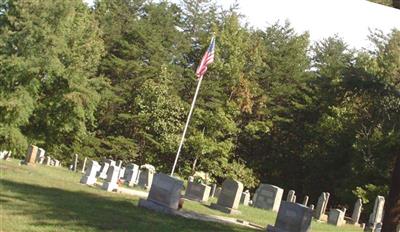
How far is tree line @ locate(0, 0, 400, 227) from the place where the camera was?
A: 21.5 m

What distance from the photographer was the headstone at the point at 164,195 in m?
7.85

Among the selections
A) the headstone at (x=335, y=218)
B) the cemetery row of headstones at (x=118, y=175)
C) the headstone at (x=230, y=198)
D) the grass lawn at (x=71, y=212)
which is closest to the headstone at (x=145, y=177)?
the cemetery row of headstones at (x=118, y=175)

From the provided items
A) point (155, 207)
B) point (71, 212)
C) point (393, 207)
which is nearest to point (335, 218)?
point (155, 207)

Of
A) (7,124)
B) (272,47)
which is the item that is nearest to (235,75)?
(272,47)

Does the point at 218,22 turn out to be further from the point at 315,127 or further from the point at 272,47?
the point at 315,127

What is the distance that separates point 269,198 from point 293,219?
6515mm

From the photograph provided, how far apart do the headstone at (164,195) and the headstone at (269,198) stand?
6.52 metres

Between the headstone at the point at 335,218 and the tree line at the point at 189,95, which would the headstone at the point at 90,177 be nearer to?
the headstone at the point at 335,218

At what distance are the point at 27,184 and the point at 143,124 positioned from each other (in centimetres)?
1811

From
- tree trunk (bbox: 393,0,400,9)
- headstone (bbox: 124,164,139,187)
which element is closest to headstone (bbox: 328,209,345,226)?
headstone (bbox: 124,164,139,187)

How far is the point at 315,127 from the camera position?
26.1 m

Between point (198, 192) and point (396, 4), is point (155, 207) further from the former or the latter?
point (396, 4)

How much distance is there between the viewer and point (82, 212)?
249 inches

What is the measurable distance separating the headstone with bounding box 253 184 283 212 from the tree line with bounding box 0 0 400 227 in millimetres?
7757
